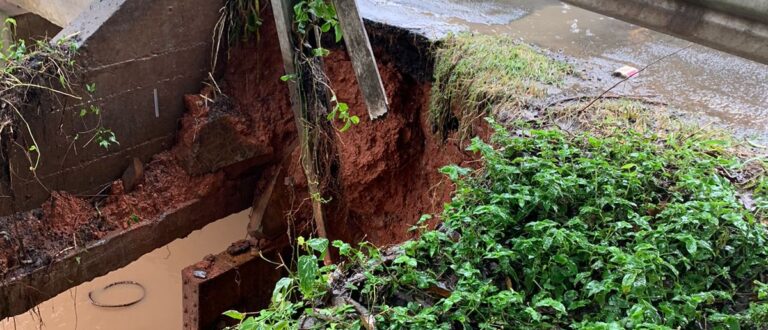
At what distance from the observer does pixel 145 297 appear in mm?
7422

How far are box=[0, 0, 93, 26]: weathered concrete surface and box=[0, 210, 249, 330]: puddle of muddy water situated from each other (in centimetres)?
256

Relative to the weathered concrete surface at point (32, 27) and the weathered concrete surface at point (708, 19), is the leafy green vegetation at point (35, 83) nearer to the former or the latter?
the weathered concrete surface at point (32, 27)

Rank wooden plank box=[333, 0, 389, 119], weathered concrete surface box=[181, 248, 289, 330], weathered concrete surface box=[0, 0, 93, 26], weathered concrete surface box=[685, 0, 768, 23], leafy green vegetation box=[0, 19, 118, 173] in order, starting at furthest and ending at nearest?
weathered concrete surface box=[0, 0, 93, 26] < weathered concrete surface box=[181, 248, 289, 330] < leafy green vegetation box=[0, 19, 118, 173] < wooden plank box=[333, 0, 389, 119] < weathered concrete surface box=[685, 0, 768, 23]

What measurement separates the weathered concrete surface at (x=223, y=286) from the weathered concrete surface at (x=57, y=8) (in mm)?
2435

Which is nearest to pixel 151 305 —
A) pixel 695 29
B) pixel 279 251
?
pixel 279 251

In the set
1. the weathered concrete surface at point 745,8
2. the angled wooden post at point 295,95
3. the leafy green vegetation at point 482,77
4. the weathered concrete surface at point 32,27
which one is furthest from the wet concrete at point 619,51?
the weathered concrete surface at point 32,27

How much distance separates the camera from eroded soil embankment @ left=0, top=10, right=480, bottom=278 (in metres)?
5.11

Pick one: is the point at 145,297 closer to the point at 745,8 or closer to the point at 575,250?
the point at 575,250

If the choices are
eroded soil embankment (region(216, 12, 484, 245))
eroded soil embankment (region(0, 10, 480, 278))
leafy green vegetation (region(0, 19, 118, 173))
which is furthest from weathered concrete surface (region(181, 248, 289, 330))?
leafy green vegetation (region(0, 19, 118, 173))

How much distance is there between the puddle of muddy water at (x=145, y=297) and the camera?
705 centimetres

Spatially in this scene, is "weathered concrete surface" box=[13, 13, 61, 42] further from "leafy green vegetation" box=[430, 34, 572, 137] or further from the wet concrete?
"leafy green vegetation" box=[430, 34, 572, 137]

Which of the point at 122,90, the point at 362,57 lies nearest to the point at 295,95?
the point at 362,57

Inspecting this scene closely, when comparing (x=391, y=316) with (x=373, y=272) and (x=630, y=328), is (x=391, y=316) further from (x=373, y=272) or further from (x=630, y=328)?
(x=630, y=328)

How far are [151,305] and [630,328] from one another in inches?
231
